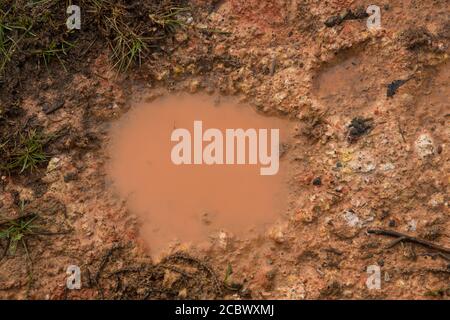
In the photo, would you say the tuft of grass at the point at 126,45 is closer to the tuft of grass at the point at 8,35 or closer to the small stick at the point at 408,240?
the tuft of grass at the point at 8,35

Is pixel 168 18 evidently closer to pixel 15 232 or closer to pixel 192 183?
pixel 192 183

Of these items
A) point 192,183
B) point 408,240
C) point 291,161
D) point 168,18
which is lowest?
point 408,240

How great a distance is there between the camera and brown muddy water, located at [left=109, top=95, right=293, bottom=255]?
9.64 feet

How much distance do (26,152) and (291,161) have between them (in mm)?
1480

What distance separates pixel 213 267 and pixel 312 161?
80 cm

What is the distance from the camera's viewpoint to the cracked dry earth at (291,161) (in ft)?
9.32

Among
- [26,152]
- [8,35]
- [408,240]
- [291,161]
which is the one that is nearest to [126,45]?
[8,35]

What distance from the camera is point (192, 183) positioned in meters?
2.97

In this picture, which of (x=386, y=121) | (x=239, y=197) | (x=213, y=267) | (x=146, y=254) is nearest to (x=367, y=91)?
(x=386, y=121)

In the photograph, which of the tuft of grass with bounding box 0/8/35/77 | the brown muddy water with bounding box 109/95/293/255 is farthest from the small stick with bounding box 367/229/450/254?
the tuft of grass with bounding box 0/8/35/77

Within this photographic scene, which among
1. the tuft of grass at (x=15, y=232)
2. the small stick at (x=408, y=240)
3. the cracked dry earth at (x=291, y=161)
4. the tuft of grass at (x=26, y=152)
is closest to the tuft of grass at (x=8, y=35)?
the cracked dry earth at (x=291, y=161)

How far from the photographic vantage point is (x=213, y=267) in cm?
288

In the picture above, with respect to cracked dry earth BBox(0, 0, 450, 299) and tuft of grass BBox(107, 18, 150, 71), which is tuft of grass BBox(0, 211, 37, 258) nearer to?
cracked dry earth BBox(0, 0, 450, 299)

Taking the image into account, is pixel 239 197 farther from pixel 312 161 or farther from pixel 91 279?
pixel 91 279
